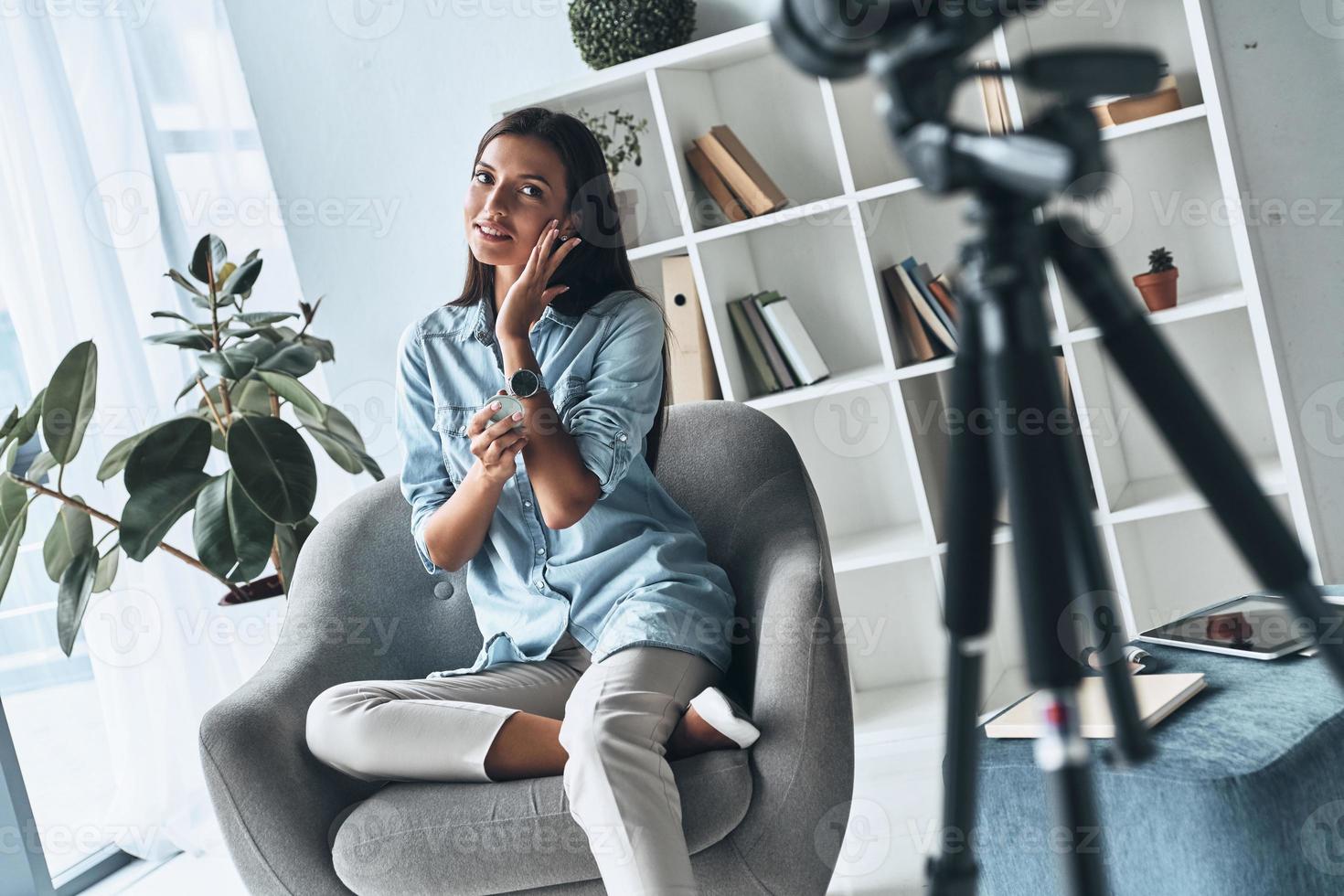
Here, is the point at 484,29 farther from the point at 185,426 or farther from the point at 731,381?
the point at 185,426

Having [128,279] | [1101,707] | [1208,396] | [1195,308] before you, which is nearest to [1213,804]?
[1101,707]

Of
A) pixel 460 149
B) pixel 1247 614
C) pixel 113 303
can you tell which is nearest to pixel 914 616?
pixel 1247 614

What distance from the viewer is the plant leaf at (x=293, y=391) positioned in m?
2.36

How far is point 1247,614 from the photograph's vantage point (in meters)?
1.72

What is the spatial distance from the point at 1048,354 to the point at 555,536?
1.29 meters

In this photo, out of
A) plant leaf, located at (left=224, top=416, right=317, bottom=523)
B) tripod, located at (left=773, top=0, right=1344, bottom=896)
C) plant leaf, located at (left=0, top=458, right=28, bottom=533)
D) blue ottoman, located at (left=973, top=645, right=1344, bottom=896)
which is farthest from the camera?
plant leaf, located at (left=0, top=458, right=28, bottom=533)

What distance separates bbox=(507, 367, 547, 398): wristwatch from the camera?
166 cm

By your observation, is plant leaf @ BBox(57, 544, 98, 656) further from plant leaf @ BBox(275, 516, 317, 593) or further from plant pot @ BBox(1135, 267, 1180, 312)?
plant pot @ BBox(1135, 267, 1180, 312)

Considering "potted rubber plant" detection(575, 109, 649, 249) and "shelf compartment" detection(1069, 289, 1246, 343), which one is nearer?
"shelf compartment" detection(1069, 289, 1246, 343)

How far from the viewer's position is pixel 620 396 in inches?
68.0

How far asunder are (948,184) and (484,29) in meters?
2.71

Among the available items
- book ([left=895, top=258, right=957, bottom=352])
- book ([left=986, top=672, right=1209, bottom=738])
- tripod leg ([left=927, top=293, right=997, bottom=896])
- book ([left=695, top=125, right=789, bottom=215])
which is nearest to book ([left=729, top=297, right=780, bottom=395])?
book ([left=695, top=125, right=789, bottom=215])

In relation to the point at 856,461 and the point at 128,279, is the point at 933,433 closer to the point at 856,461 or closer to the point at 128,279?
the point at 856,461

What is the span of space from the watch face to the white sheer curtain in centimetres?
155
